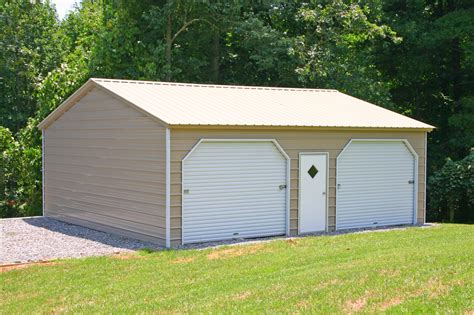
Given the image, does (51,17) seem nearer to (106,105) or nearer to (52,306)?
(106,105)

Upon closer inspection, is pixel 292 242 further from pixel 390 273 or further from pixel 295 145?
pixel 390 273

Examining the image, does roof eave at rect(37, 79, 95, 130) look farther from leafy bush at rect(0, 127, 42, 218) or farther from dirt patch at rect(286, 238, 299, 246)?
dirt patch at rect(286, 238, 299, 246)

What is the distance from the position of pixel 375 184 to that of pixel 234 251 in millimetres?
5448

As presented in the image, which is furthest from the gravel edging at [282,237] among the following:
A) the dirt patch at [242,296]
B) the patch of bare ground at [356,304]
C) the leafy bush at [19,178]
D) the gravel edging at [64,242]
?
the leafy bush at [19,178]

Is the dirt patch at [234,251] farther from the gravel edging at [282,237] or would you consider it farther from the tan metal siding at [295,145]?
the tan metal siding at [295,145]

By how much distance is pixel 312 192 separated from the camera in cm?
1558

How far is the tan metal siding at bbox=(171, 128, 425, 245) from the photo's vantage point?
44.3ft

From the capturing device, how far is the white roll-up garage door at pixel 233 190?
13805 mm

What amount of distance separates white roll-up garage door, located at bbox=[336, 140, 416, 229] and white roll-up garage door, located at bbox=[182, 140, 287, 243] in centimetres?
181

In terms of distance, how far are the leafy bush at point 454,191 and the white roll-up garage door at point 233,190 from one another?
873 centimetres

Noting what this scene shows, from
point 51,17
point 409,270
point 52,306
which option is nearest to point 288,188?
point 409,270

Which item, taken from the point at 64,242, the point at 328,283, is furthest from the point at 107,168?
the point at 328,283

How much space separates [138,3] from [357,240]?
565 inches

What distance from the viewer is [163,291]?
9180mm
